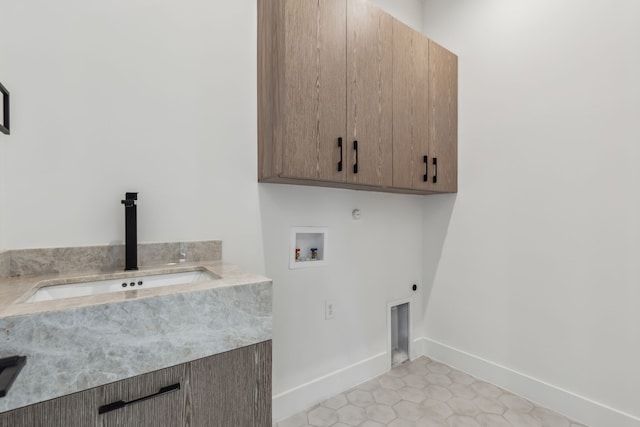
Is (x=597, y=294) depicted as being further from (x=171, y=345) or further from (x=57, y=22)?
(x=57, y=22)

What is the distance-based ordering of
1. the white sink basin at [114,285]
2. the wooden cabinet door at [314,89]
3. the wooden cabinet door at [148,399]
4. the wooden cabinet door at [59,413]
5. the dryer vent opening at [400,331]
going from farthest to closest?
the dryer vent opening at [400,331], the wooden cabinet door at [314,89], the white sink basin at [114,285], the wooden cabinet door at [148,399], the wooden cabinet door at [59,413]

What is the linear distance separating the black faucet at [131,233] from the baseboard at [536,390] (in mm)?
2138

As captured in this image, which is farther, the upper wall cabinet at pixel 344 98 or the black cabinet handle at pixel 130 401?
the upper wall cabinet at pixel 344 98

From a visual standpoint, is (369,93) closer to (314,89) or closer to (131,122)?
(314,89)

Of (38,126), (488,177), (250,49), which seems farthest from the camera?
(488,177)

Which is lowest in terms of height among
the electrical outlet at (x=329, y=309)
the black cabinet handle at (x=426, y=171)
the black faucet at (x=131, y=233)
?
the electrical outlet at (x=329, y=309)

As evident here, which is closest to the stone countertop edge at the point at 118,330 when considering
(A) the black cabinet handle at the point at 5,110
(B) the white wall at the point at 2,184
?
(B) the white wall at the point at 2,184

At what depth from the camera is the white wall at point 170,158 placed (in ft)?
3.82

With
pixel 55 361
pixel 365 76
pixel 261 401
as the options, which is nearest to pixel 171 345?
pixel 55 361

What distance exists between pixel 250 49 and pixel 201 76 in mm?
327

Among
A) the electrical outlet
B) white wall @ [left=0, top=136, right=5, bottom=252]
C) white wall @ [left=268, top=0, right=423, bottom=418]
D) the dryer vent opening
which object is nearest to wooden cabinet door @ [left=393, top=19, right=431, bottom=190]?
white wall @ [left=268, top=0, right=423, bottom=418]

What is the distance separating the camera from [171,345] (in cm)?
85

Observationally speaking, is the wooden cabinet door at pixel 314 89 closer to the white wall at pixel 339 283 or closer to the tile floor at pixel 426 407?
the white wall at pixel 339 283

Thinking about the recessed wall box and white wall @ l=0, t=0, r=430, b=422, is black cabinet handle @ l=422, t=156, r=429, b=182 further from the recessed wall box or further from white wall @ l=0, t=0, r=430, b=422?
the recessed wall box
